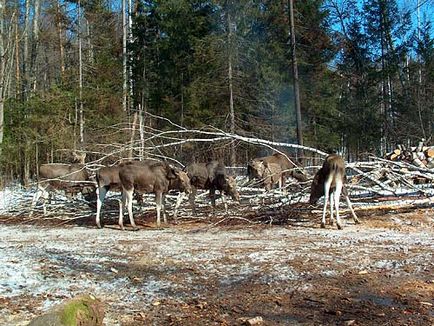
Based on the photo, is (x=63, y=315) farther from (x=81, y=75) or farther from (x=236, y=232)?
(x=81, y=75)

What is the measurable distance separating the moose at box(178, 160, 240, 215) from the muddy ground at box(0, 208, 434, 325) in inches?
114

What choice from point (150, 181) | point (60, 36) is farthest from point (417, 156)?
point (60, 36)

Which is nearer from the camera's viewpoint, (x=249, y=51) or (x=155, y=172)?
(x=155, y=172)

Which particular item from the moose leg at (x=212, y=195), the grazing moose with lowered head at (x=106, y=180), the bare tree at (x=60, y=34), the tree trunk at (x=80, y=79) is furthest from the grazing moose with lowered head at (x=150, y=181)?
the bare tree at (x=60, y=34)

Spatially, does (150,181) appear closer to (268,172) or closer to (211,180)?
(211,180)

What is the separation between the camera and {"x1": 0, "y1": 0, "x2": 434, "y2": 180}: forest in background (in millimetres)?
27000

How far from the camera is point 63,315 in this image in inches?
199

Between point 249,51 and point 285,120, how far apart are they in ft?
13.5

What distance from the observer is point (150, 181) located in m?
13.9

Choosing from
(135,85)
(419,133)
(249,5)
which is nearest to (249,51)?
(249,5)

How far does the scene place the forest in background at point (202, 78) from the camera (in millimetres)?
27000

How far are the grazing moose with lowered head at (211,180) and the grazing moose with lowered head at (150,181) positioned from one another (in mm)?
631

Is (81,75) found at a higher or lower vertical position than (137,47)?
lower

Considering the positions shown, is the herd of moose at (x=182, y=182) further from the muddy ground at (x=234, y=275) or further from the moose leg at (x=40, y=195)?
the muddy ground at (x=234, y=275)
